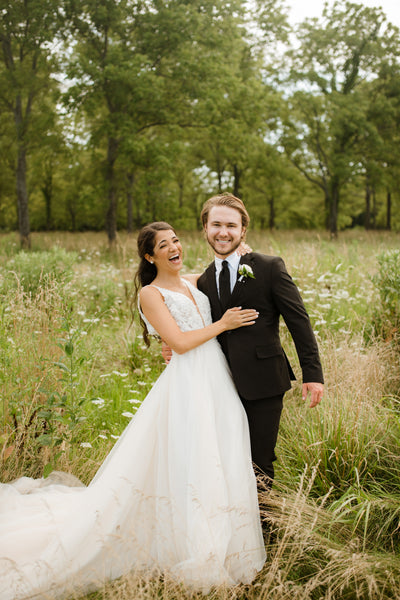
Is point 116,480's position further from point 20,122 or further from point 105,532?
point 20,122

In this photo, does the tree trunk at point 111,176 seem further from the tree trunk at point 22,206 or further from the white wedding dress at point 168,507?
the white wedding dress at point 168,507

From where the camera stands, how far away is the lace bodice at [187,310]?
2.89 m

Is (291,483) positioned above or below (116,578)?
above

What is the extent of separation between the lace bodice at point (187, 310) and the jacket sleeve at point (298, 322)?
50 cm

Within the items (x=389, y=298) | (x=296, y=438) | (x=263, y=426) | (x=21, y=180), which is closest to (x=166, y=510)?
(x=263, y=426)

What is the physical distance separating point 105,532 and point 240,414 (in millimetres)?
1062

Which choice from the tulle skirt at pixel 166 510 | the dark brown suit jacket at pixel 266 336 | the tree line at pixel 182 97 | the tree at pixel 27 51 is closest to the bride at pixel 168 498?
the tulle skirt at pixel 166 510

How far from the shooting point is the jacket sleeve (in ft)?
8.83

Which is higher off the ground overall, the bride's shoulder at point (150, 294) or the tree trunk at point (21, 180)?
the tree trunk at point (21, 180)

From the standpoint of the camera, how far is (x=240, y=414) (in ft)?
9.07

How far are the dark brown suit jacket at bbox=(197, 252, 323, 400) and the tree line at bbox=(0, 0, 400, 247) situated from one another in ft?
41.8

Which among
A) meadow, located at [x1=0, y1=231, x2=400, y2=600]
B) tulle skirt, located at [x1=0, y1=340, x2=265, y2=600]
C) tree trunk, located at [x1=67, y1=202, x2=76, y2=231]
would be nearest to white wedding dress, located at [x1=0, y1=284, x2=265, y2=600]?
tulle skirt, located at [x1=0, y1=340, x2=265, y2=600]

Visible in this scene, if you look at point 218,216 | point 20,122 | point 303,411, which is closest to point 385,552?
point 303,411

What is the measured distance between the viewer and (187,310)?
290 cm
